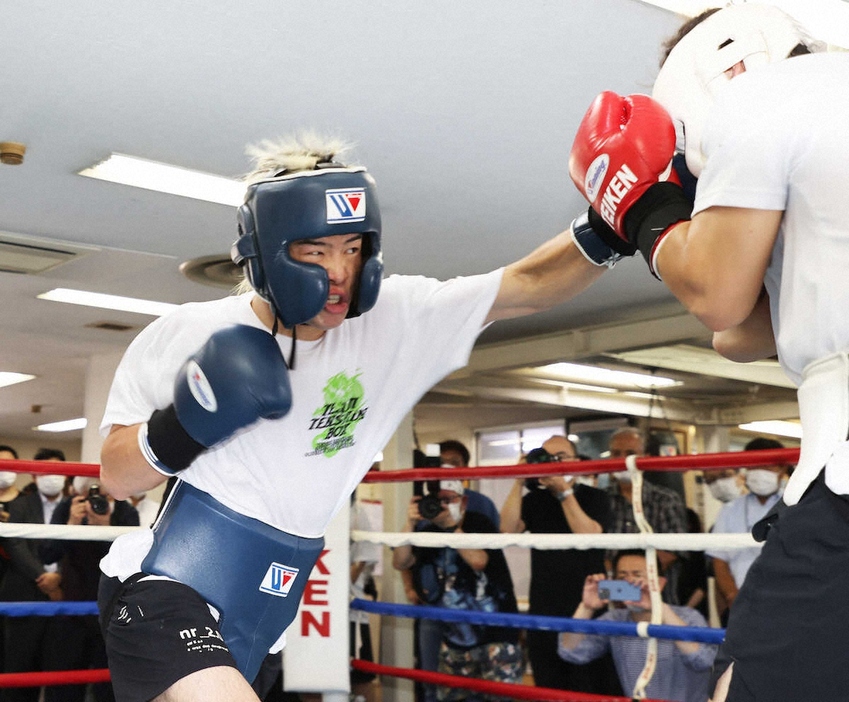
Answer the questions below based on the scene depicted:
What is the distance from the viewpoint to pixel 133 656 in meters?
1.62

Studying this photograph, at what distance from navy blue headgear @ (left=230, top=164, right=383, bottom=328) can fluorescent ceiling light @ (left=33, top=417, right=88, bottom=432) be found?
963 cm

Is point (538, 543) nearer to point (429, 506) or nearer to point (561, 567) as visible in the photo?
point (561, 567)

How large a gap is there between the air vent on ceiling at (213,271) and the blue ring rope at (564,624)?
76.0 inches

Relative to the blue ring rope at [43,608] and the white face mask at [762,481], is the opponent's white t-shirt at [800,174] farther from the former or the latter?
the white face mask at [762,481]

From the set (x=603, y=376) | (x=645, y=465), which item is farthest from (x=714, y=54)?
(x=603, y=376)

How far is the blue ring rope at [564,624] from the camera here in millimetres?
2510

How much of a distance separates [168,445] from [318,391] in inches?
11.0

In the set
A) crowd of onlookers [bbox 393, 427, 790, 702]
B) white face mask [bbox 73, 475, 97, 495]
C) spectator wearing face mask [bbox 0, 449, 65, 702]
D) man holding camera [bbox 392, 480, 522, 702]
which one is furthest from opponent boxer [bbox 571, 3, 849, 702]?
white face mask [bbox 73, 475, 97, 495]

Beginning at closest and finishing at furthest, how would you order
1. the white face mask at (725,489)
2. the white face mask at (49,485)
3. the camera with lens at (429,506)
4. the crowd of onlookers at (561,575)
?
the crowd of onlookers at (561,575) < the camera with lens at (429,506) < the white face mask at (725,489) < the white face mask at (49,485)

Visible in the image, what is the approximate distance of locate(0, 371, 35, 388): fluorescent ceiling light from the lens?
791 centimetres

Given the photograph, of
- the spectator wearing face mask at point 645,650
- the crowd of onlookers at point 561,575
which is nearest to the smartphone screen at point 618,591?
the spectator wearing face mask at point 645,650

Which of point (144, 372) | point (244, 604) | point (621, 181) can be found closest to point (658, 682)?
point (244, 604)

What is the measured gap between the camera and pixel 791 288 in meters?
1.04

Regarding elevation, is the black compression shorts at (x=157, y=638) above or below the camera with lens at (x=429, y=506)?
below
